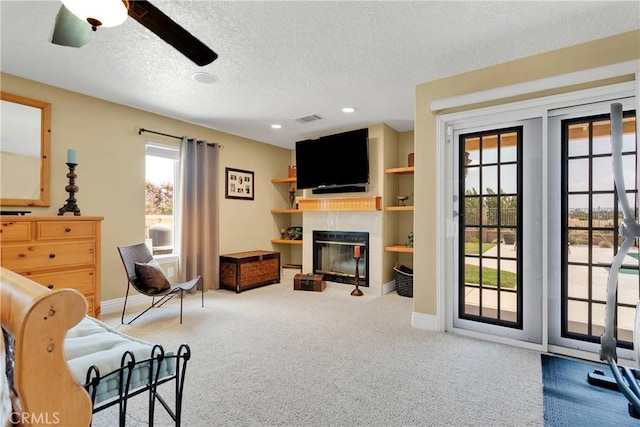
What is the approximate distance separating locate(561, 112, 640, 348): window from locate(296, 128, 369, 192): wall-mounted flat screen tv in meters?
2.47

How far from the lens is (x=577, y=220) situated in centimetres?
253

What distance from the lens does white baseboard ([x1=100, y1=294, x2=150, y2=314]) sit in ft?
11.8

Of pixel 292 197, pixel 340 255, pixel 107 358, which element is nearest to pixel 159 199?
pixel 292 197

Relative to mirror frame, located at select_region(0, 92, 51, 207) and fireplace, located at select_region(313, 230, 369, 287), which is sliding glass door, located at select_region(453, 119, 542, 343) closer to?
fireplace, located at select_region(313, 230, 369, 287)

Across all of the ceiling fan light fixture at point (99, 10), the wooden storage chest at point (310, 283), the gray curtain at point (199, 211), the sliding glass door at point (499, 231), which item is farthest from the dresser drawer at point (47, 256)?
the sliding glass door at point (499, 231)

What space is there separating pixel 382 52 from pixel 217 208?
3226 millimetres

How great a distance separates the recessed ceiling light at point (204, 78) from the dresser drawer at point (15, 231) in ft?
6.07

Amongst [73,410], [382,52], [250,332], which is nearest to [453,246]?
[382,52]

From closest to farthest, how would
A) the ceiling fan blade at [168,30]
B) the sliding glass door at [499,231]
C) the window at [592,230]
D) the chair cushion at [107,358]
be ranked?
the chair cushion at [107,358], the ceiling fan blade at [168,30], the window at [592,230], the sliding glass door at [499,231]

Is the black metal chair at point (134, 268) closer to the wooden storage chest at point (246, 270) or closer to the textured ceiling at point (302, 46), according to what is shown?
the wooden storage chest at point (246, 270)

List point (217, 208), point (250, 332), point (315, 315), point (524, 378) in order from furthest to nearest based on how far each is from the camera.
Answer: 1. point (217, 208)
2. point (315, 315)
3. point (250, 332)
4. point (524, 378)

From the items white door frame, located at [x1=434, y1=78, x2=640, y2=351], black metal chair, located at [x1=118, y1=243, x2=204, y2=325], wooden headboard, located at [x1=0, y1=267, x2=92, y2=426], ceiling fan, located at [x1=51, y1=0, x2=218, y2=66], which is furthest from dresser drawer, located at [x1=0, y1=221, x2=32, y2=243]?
white door frame, located at [x1=434, y1=78, x2=640, y2=351]

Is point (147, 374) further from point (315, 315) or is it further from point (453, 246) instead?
point (453, 246)

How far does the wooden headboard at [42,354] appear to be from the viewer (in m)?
0.75
